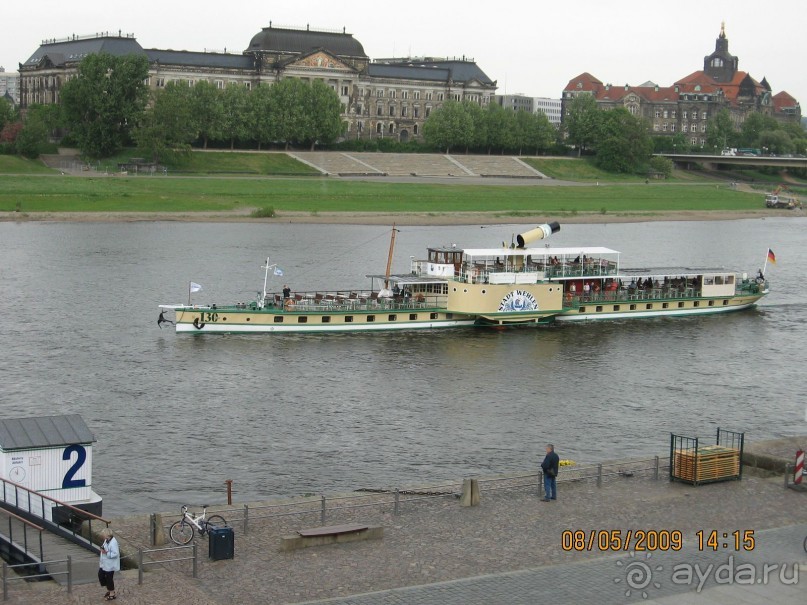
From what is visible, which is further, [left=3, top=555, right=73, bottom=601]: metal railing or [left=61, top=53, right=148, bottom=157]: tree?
[left=61, top=53, right=148, bottom=157]: tree

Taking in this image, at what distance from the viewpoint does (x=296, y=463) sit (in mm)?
44562

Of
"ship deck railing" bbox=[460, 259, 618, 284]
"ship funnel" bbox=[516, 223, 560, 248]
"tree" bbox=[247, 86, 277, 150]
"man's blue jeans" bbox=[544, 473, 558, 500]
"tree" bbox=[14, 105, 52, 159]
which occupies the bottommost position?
"man's blue jeans" bbox=[544, 473, 558, 500]

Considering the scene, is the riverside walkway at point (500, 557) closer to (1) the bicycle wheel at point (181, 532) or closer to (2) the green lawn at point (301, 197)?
(1) the bicycle wheel at point (181, 532)

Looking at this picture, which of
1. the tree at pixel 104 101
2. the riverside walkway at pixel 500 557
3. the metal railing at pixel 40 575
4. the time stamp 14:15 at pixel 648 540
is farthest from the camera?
the tree at pixel 104 101

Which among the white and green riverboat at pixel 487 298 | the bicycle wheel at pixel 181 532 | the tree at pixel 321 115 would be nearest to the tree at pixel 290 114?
the tree at pixel 321 115

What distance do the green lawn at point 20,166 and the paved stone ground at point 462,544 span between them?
437 ft

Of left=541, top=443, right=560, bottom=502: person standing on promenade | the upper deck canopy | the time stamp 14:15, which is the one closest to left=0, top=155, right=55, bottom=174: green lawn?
the upper deck canopy

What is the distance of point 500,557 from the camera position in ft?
97.6

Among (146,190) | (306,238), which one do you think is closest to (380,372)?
(306,238)

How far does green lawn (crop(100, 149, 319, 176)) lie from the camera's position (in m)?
171

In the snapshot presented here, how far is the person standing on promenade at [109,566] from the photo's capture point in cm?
2595

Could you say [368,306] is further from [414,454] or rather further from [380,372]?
[414,454]

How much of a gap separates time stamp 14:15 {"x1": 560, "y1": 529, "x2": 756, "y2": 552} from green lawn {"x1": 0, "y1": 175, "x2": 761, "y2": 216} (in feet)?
367

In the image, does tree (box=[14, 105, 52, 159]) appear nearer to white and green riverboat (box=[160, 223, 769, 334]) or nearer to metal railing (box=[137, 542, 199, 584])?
white and green riverboat (box=[160, 223, 769, 334])
